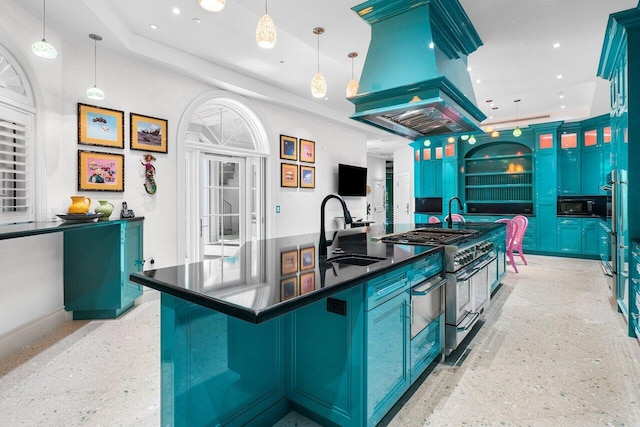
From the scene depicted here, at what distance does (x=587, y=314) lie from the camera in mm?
3549

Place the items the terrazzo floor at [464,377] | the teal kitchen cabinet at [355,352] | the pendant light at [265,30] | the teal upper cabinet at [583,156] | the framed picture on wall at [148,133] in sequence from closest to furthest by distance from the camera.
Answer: the teal kitchen cabinet at [355,352] → the terrazzo floor at [464,377] → the pendant light at [265,30] → the framed picture on wall at [148,133] → the teal upper cabinet at [583,156]

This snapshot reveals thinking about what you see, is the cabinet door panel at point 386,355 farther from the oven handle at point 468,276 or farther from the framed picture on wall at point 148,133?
the framed picture on wall at point 148,133

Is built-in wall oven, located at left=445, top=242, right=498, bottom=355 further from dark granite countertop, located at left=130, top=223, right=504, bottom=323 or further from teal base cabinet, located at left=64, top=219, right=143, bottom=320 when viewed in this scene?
teal base cabinet, located at left=64, top=219, right=143, bottom=320

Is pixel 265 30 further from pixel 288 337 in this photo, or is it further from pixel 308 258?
pixel 288 337

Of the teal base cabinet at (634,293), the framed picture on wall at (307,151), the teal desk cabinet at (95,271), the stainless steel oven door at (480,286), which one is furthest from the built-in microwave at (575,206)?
the teal desk cabinet at (95,271)

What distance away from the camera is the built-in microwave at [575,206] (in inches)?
268

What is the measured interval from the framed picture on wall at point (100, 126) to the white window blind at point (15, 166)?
0.55 meters

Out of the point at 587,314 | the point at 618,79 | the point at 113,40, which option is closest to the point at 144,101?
the point at 113,40

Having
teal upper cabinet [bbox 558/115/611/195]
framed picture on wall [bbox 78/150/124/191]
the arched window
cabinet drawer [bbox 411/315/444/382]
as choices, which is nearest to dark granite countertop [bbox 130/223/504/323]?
cabinet drawer [bbox 411/315/444/382]

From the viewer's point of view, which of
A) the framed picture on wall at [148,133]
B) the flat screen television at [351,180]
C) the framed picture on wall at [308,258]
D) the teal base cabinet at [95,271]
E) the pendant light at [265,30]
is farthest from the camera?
the flat screen television at [351,180]

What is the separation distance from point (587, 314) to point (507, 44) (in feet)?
10.2

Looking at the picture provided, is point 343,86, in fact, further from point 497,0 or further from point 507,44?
point 497,0

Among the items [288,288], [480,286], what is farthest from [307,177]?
[288,288]

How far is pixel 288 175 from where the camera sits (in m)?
6.12
